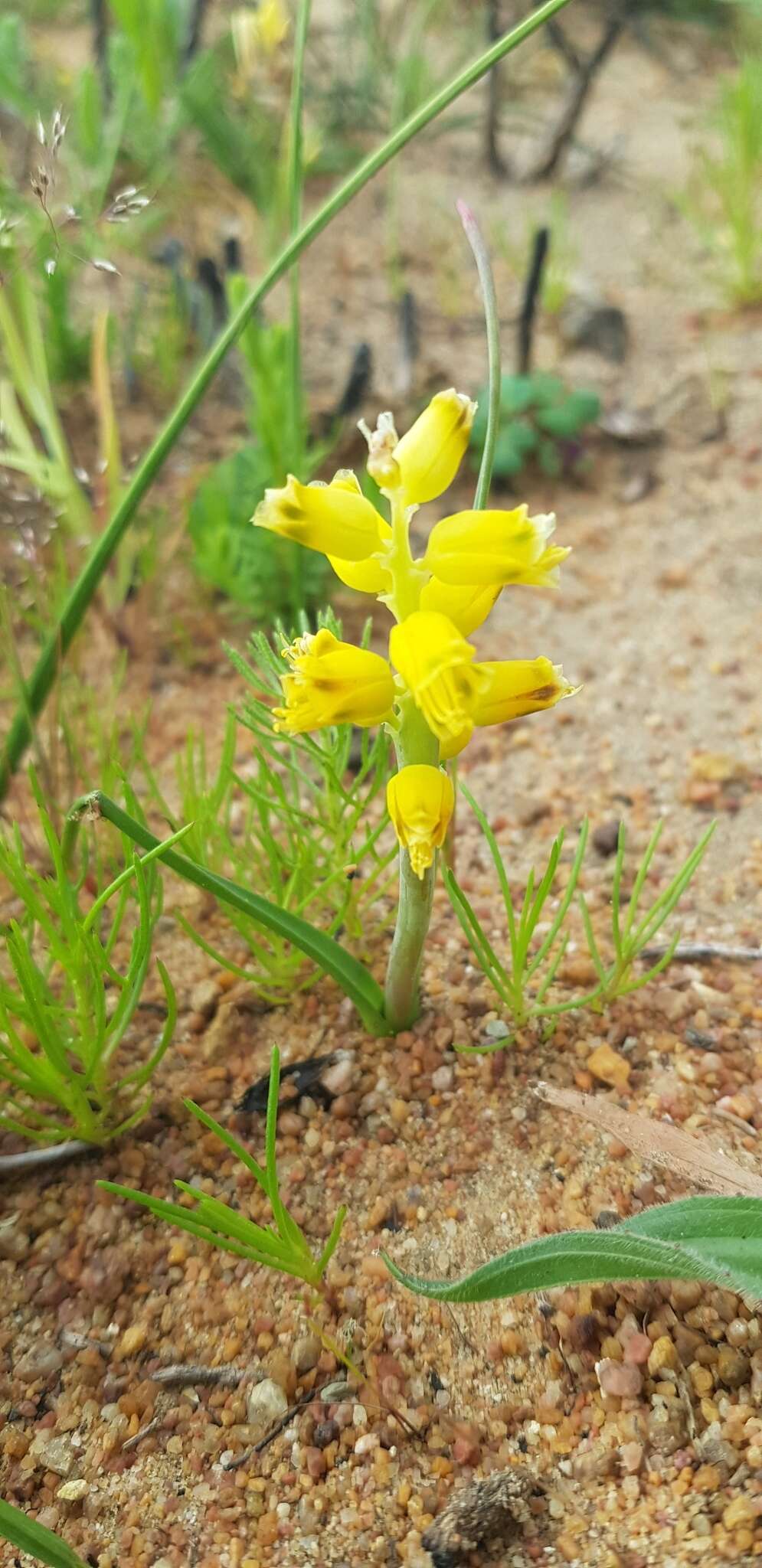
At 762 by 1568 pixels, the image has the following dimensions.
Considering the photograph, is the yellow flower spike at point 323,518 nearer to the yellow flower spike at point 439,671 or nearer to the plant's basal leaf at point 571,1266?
the yellow flower spike at point 439,671

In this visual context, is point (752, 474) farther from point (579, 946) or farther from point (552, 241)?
point (579, 946)

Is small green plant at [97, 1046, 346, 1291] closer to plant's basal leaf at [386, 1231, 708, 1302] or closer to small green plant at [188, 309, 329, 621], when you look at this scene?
plant's basal leaf at [386, 1231, 708, 1302]

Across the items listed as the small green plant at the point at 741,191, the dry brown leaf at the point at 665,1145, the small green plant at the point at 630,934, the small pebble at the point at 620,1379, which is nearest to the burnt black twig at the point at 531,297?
the small green plant at the point at 741,191

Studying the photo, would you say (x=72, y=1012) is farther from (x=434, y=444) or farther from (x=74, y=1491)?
(x=434, y=444)

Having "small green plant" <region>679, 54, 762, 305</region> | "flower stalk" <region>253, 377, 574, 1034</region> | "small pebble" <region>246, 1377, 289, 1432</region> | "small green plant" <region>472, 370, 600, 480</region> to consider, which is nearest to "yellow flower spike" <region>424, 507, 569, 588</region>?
"flower stalk" <region>253, 377, 574, 1034</region>

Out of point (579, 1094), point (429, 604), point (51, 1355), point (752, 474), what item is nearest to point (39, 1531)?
point (51, 1355)
